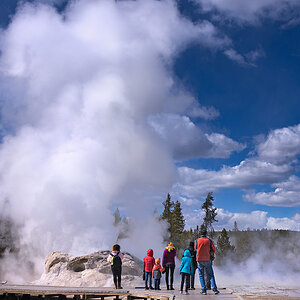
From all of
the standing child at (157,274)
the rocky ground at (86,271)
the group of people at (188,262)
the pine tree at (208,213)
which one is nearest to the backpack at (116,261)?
the group of people at (188,262)

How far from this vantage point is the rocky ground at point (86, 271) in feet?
62.9

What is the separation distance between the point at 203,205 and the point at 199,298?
39054 mm

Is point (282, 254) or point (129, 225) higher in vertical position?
point (129, 225)

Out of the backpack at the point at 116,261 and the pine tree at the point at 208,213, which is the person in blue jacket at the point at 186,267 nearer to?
the backpack at the point at 116,261

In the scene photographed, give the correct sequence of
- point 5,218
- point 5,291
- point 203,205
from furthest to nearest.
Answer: point 203,205
point 5,218
point 5,291

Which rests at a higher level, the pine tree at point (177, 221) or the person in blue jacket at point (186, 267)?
the pine tree at point (177, 221)

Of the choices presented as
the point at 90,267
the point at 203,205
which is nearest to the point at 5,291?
the point at 90,267

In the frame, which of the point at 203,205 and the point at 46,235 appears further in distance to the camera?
the point at 203,205

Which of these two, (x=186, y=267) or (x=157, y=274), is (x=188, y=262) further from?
(x=157, y=274)

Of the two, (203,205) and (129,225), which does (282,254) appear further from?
(129,225)

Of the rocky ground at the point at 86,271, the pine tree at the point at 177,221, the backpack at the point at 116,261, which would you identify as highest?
the pine tree at the point at 177,221

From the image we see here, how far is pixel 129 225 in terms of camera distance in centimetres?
3120

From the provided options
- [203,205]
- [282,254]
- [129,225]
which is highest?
[203,205]

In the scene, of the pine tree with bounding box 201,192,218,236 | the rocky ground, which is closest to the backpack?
the rocky ground
